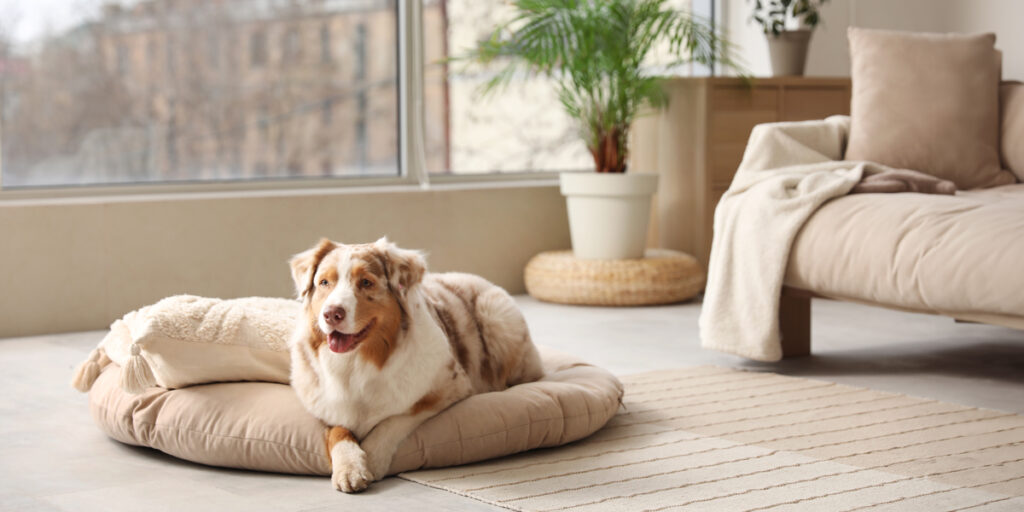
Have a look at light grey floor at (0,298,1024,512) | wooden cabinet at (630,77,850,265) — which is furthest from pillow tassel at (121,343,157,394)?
wooden cabinet at (630,77,850,265)

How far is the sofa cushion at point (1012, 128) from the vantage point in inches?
169

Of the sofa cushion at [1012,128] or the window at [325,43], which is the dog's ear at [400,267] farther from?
the window at [325,43]

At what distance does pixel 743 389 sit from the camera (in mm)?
3389

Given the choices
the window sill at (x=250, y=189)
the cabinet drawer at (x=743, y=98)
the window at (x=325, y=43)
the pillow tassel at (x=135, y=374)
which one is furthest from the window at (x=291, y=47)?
the pillow tassel at (x=135, y=374)

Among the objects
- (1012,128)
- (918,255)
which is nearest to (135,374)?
(918,255)

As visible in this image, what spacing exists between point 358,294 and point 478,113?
3611 millimetres

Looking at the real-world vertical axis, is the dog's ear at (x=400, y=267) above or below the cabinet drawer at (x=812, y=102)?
below

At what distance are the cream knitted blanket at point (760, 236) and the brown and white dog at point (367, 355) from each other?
136cm

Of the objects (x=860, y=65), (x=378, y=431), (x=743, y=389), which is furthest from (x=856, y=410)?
(x=860, y=65)

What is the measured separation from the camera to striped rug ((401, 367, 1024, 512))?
2.29 meters

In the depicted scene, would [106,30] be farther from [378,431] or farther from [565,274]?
[378,431]

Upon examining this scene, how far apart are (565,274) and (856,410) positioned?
7.45 feet

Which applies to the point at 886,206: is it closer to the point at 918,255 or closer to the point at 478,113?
the point at 918,255

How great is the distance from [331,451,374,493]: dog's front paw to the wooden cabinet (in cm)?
346
